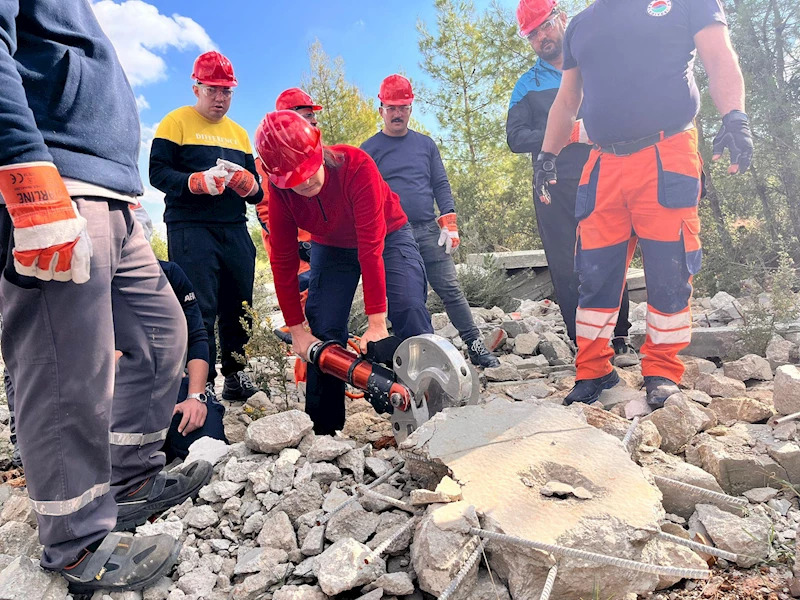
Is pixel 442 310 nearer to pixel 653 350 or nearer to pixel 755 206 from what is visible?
pixel 653 350

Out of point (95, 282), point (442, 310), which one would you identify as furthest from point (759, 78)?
point (95, 282)

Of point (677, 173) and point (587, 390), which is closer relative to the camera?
point (677, 173)

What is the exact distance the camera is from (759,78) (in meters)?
5.75

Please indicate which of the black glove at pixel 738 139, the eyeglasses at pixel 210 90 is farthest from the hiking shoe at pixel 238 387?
the black glove at pixel 738 139

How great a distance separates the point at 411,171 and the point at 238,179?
1.49m

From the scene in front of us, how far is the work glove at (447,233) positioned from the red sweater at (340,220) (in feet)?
5.16

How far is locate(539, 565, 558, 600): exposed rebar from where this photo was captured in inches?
52.9

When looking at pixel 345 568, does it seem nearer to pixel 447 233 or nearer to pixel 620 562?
pixel 620 562

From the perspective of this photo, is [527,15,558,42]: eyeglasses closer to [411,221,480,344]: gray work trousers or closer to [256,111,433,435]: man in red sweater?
[411,221,480,344]: gray work trousers

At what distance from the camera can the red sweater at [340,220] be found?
2.45 m

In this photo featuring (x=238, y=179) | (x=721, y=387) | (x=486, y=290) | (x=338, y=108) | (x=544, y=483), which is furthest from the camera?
(x=338, y=108)

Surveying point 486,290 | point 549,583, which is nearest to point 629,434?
point 549,583

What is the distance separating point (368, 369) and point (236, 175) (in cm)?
164

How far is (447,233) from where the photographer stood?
4.14 m
